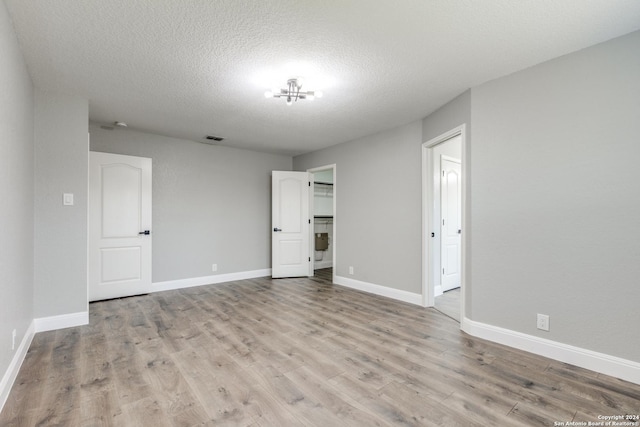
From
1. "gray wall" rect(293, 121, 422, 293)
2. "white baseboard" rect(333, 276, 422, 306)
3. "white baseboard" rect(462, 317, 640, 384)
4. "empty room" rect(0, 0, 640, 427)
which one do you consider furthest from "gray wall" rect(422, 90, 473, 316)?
"white baseboard" rect(333, 276, 422, 306)

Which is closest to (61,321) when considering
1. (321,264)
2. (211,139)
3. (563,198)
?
(211,139)

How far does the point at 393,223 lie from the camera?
4312mm

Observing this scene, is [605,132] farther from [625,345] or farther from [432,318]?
[432,318]

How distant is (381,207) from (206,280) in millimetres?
3309

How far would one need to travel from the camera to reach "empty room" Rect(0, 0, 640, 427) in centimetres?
186

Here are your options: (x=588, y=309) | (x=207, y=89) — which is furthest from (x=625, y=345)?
(x=207, y=89)

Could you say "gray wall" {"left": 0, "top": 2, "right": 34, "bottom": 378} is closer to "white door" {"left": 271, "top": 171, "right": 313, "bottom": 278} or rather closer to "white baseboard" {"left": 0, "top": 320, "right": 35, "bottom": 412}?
"white baseboard" {"left": 0, "top": 320, "right": 35, "bottom": 412}

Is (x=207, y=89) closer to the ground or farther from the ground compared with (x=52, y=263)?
farther from the ground

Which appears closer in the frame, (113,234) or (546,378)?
(546,378)

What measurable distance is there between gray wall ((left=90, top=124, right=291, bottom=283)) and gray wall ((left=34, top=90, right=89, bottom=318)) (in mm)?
1160

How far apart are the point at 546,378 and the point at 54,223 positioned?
4698 mm

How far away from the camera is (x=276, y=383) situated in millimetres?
2076

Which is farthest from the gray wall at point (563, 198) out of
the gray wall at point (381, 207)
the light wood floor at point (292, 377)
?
the gray wall at point (381, 207)

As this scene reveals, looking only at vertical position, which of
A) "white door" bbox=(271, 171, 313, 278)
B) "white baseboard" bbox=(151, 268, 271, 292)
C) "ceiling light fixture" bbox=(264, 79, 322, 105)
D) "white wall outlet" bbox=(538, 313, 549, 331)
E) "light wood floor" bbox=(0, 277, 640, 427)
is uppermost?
"ceiling light fixture" bbox=(264, 79, 322, 105)
